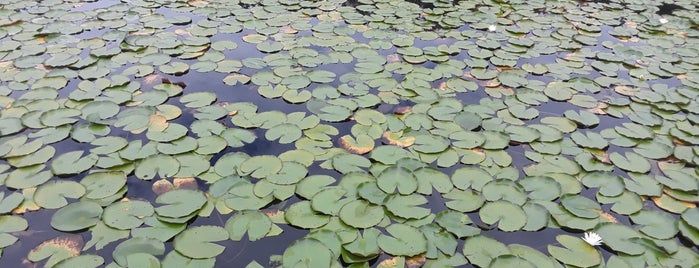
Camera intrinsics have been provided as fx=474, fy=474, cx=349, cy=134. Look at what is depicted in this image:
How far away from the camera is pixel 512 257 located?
2047 millimetres

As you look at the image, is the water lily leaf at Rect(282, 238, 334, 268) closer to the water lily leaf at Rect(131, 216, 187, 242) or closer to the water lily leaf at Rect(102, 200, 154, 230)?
the water lily leaf at Rect(131, 216, 187, 242)

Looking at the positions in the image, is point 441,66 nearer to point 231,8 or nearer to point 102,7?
point 231,8

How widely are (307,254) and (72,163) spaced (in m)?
1.39

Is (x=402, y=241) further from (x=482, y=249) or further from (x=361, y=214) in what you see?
(x=482, y=249)

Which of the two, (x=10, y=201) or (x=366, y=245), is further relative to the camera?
(x=10, y=201)

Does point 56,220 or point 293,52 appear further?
point 293,52

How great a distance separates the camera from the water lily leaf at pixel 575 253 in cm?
207

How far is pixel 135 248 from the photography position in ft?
6.67

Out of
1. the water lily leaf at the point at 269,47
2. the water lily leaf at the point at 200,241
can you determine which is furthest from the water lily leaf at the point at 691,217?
the water lily leaf at the point at 269,47

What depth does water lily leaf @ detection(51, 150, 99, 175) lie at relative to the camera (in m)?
2.43

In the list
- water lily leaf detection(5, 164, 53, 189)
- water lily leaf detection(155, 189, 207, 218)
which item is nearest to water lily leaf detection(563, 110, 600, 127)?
water lily leaf detection(155, 189, 207, 218)

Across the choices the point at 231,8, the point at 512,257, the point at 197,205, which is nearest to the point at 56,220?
the point at 197,205

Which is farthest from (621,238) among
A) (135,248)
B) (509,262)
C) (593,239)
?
(135,248)

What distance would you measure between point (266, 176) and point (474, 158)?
115 cm
